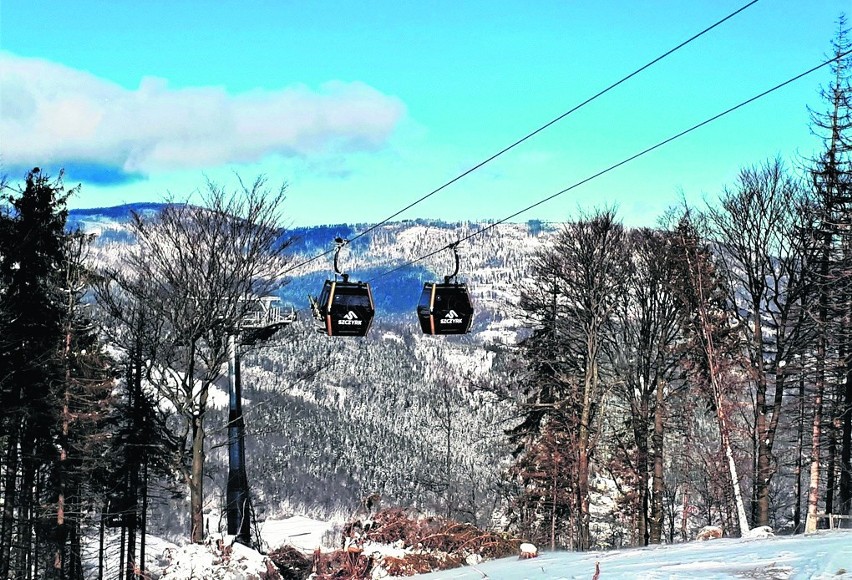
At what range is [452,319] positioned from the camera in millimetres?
18328

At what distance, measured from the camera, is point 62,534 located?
26859 millimetres

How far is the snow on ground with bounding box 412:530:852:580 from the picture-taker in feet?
26.9

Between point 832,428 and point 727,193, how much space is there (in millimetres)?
8736

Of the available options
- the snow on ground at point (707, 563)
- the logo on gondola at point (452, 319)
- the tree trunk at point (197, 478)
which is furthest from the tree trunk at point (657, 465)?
the snow on ground at point (707, 563)

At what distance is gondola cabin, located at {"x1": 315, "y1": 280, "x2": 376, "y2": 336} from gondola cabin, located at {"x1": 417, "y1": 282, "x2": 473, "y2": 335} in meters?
1.23

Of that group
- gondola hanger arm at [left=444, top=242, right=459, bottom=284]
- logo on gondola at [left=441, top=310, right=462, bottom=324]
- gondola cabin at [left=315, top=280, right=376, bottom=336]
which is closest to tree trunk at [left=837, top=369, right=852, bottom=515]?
logo on gondola at [left=441, top=310, right=462, bottom=324]

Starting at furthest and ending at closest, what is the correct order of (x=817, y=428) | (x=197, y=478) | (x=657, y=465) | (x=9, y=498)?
(x=657, y=465), (x=9, y=498), (x=817, y=428), (x=197, y=478)

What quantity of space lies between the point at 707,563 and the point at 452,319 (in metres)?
9.82

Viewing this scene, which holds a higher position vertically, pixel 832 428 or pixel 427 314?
pixel 427 314

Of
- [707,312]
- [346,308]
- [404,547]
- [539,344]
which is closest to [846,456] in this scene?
[707,312]

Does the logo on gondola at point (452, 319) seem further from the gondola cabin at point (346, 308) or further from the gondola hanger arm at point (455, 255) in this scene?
the gondola cabin at point (346, 308)

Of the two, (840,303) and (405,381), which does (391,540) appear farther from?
(405,381)

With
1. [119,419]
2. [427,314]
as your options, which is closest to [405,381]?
[119,419]

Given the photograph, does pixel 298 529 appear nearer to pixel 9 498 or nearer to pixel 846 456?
pixel 9 498
